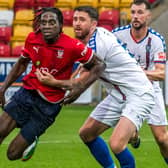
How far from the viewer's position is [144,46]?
893 centimetres

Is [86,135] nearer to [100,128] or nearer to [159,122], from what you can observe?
[100,128]

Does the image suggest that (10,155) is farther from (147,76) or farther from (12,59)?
(12,59)

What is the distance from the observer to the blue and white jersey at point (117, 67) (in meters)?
7.79

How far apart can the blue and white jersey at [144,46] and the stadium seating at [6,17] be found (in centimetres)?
1127

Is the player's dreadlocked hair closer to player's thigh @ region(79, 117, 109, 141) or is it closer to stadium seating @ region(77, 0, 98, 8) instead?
player's thigh @ region(79, 117, 109, 141)

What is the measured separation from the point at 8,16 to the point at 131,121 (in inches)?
Result: 502

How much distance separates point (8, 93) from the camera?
16781mm

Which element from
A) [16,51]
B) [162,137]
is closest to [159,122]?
[162,137]

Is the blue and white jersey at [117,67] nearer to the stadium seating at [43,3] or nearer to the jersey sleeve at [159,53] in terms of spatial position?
the jersey sleeve at [159,53]

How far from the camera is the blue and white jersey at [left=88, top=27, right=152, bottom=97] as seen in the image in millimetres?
7789

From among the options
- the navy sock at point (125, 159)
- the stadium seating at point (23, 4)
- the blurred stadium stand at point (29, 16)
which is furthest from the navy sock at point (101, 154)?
the stadium seating at point (23, 4)

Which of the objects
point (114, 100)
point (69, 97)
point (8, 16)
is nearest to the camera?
point (69, 97)

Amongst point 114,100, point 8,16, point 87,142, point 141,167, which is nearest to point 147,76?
point 114,100

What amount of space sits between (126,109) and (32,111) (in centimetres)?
101
